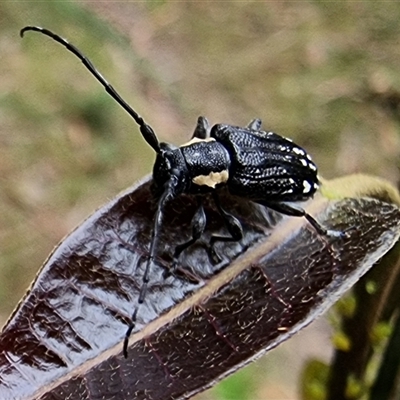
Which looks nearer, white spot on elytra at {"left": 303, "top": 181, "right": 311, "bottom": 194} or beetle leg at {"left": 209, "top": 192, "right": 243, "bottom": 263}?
beetle leg at {"left": 209, "top": 192, "right": 243, "bottom": 263}

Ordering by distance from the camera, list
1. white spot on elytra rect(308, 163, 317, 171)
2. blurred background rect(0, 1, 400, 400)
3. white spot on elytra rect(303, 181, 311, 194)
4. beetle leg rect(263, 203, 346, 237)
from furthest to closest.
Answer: blurred background rect(0, 1, 400, 400) → white spot on elytra rect(308, 163, 317, 171) → white spot on elytra rect(303, 181, 311, 194) → beetle leg rect(263, 203, 346, 237)

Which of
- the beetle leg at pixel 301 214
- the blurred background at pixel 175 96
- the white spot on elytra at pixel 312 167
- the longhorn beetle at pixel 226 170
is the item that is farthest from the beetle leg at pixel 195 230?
the blurred background at pixel 175 96

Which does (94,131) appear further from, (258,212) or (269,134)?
(258,212)

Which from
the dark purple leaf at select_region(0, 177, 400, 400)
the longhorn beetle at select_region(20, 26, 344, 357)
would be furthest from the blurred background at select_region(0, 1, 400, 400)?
the dark purple leaf at select_region(0, 177, 400, 400)

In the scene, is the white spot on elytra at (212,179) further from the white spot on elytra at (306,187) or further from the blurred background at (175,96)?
the blurred background at (175,96)

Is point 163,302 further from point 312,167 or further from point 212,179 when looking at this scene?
point 312,167

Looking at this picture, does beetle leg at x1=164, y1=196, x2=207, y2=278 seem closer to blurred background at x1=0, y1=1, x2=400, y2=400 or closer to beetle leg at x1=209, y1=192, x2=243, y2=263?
beetle leg at x1=209, y1=192, x2=243, y2=263

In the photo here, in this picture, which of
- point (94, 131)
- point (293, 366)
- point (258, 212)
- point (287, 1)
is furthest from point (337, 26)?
point (258, 212)
